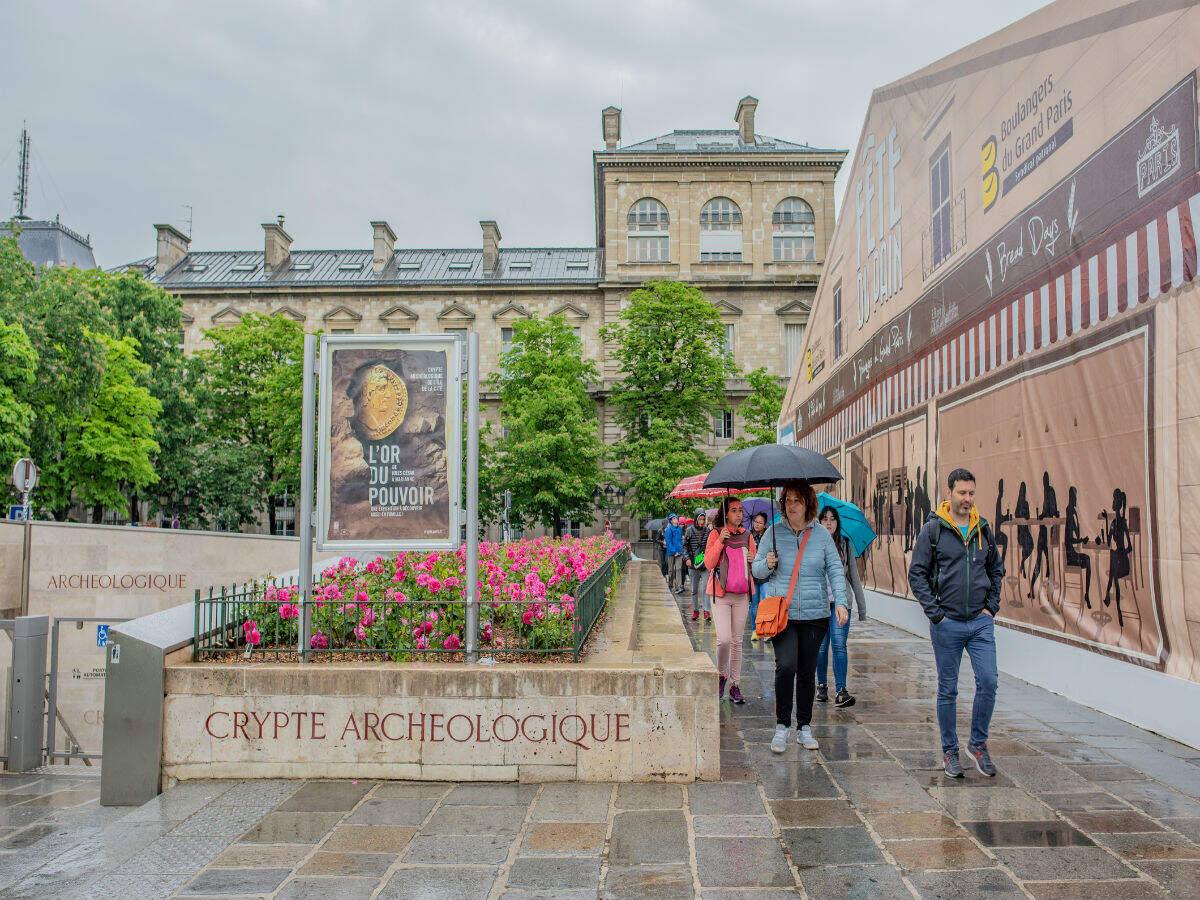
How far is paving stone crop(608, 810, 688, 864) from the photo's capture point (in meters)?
4.16

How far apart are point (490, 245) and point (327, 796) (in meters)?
46.5

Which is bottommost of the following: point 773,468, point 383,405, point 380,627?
point 380,627

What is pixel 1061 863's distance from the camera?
3.99 metres

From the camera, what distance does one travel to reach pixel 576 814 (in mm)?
4801

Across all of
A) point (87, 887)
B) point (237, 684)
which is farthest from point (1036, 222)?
point (87, 887)

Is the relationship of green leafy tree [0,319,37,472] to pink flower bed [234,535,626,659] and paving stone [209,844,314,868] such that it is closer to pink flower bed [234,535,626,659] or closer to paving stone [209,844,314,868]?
pink flower bed [234,535,626,659]

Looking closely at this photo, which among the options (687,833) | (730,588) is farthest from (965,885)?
(730,588)

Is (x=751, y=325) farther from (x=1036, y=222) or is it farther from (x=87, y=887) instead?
(x=87, y=887)

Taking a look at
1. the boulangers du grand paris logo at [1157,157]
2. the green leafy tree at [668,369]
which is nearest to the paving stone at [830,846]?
the boulangers du grand paris logo at [1157,157]

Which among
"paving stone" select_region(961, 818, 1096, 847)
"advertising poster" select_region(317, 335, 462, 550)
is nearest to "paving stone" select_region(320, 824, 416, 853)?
"advertising poster" select_region(317, 335, 462, 550)

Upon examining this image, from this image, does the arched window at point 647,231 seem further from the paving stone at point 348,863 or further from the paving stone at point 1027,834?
the paving stone at point 348,863

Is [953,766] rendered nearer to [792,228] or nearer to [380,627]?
[380,627]

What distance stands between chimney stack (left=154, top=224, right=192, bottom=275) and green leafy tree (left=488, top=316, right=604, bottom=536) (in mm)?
24427

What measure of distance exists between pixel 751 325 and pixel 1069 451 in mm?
38390
